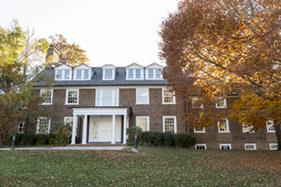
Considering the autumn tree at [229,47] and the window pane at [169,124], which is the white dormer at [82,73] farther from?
the autumn tree at [229,47]

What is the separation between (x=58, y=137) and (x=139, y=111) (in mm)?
7697

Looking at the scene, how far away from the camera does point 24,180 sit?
26.8 ft

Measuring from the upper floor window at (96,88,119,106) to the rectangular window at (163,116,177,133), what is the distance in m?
4.94

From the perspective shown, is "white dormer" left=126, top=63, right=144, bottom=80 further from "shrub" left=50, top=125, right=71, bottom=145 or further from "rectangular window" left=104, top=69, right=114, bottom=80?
"shrub" left=50, top=125, right=71, bottom=145

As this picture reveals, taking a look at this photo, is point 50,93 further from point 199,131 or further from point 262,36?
point 262,36

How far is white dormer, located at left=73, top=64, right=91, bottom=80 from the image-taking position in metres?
25.3

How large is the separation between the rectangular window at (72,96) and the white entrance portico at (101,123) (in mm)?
1745

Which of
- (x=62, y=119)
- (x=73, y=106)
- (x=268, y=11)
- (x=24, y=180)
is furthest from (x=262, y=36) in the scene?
(x=62, y=119)

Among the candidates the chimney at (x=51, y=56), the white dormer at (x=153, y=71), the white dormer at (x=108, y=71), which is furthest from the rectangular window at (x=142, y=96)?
the chimney at (x=51, y=56)

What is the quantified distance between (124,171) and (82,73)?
1753 cm

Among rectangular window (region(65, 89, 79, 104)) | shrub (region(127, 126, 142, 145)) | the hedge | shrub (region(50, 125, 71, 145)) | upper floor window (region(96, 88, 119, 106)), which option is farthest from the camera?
rectangular window (region(65, 89, 79, 104))

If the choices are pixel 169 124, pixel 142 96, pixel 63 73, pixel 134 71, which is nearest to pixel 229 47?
pixel 169 124

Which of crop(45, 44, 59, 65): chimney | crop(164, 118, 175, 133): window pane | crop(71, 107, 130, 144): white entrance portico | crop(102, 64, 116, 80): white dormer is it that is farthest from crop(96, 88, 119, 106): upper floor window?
crop(45, 44, 59, 65): chimney

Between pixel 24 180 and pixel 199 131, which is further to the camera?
pixel 199 131
